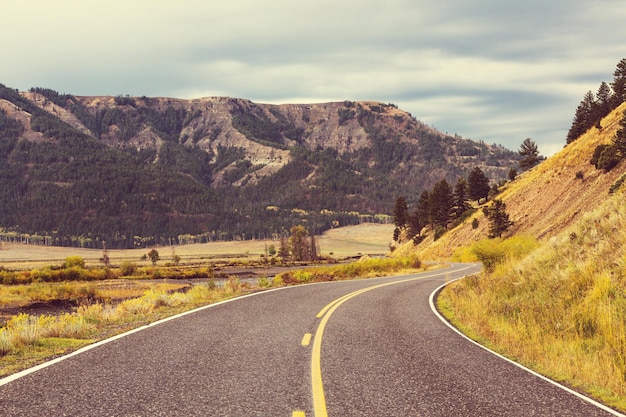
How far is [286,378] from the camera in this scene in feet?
22.7

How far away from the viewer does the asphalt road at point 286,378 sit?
224 inches

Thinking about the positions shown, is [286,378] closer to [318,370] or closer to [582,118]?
[318,370]

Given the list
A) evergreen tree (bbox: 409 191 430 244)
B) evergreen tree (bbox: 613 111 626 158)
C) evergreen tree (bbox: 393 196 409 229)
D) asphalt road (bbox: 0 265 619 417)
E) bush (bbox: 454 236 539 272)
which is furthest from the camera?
evergreen tree (bbox: 393 196 409 229)

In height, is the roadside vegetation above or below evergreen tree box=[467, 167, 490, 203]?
below

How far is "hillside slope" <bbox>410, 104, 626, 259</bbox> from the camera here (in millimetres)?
41438

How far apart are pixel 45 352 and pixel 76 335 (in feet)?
6.83

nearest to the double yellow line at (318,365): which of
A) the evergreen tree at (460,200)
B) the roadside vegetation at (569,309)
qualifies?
the roadside vegetation at (569,309)

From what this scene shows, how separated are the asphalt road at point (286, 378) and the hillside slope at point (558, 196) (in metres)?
31.9

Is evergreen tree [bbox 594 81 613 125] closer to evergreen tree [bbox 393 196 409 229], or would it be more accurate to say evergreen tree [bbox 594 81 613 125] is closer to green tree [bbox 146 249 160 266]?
evergreen tree [bbox 393 196 409 229]

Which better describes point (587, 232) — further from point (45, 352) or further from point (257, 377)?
point (45, 352)

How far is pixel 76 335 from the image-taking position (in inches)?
429

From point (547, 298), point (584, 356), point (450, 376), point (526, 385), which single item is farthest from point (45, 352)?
point (547, 298)

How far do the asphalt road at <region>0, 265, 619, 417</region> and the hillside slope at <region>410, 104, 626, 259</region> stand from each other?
105ft

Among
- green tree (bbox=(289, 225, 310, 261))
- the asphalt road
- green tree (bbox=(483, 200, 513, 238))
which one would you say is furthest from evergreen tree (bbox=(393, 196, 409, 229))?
the asphalt road
